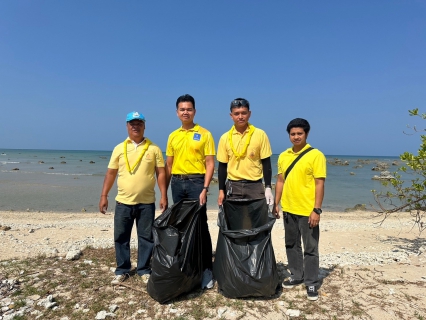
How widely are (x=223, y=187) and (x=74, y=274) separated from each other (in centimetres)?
215

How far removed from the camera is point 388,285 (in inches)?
125

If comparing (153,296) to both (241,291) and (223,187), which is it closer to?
(241,291)

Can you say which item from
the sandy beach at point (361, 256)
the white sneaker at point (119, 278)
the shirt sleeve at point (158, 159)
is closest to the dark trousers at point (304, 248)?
the sandy beach at point (361, 256)

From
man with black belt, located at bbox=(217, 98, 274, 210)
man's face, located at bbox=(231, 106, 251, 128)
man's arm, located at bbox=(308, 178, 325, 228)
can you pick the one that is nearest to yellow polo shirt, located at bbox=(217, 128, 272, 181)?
man with black belt, located at bbox=(217, 98, 274, 210)

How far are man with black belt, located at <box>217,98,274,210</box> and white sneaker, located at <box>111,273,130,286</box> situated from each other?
1.47 meters

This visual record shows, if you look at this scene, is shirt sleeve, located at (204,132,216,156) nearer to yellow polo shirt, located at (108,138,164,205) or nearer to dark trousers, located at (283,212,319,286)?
yellow polo shirt, located at (108,138,164,205)

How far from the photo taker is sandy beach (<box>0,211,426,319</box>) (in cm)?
285

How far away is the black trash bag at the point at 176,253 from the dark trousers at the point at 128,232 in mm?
439

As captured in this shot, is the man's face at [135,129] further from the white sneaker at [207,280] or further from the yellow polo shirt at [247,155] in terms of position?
the white sneaker at [207,280]

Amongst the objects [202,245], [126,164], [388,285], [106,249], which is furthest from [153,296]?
[388,285]

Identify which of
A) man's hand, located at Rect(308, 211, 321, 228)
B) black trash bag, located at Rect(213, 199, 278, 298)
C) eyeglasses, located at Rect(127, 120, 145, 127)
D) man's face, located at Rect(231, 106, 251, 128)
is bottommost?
black trash bag, located at Rect(213, 199, 278, 298)

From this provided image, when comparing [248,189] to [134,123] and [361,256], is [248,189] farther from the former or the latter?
[361,256]

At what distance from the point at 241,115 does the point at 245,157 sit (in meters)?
0.49

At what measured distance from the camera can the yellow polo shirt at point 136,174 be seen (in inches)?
127
